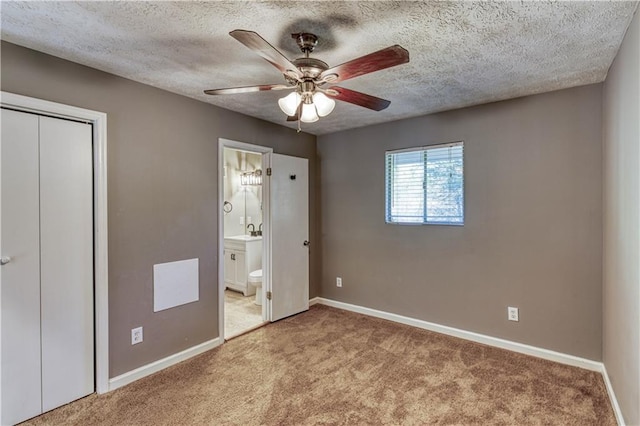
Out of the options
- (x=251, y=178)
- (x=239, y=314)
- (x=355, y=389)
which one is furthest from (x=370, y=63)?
(x=251, y=178)

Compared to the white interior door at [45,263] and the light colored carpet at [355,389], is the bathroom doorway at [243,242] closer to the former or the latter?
the light colored carpet at [355,389]

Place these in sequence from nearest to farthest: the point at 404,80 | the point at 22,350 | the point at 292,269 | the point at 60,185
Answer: the point at 22,350 < the point at 60,185 < the point at 404,80 < the point at 292,269

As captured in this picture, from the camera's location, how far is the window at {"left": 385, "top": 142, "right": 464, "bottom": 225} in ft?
10.8

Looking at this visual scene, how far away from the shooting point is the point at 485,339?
3117 mm

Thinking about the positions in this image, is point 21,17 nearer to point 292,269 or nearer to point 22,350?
point 22,350

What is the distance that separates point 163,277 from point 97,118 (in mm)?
1315

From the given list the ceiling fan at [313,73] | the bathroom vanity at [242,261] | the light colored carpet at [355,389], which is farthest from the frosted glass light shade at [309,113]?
the bathroom vanity at [242,261]

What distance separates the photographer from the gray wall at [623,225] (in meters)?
1.63

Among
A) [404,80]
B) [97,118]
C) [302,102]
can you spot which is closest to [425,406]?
[302,102]

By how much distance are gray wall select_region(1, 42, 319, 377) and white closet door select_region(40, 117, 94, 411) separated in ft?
0.49

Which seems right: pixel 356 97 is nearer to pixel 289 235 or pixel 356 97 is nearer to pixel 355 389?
pixel 355 389

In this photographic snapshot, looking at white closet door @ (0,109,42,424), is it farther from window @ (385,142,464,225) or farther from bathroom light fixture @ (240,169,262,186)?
bathroom light fixture @ (240,169,262,186)

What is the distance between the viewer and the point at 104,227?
7.73 ft

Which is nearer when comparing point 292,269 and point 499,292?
point 499,292
